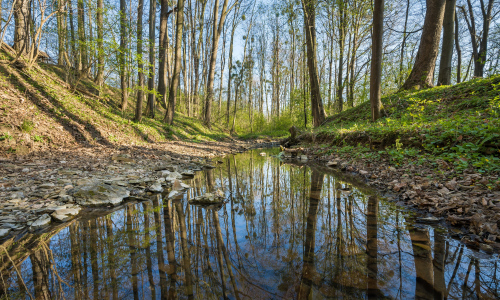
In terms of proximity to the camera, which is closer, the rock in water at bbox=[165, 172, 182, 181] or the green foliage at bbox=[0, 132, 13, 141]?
the green foliage at bbox=[0, 132, 13, 141]

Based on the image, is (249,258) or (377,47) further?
(377,47)

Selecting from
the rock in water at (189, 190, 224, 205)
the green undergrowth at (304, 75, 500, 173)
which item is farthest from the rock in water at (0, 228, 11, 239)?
the green undergrowth at (304, 75, 500, 173)

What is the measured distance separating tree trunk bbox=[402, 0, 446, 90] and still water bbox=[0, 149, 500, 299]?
8.26 m

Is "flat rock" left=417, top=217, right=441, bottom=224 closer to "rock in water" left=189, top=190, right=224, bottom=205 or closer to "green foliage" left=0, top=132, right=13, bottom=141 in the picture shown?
"rock in water" left=189, top=190, right=224, bottom=205

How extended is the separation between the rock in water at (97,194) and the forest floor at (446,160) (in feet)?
13.8

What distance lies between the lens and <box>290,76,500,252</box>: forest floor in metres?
2.22

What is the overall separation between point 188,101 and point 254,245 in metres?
19.5

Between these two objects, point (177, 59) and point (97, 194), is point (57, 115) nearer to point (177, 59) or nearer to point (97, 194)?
point (97, 194)

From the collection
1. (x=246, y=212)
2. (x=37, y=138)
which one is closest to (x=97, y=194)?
(x=246, y=212)

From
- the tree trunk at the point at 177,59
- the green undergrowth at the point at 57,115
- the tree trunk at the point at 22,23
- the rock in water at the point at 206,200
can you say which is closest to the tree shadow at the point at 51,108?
the green undergrowth at the point at 57,115

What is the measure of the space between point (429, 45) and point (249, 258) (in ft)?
35.5

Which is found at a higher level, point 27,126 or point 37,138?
point 27,126

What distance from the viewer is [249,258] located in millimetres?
1870

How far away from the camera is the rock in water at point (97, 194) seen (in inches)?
120
